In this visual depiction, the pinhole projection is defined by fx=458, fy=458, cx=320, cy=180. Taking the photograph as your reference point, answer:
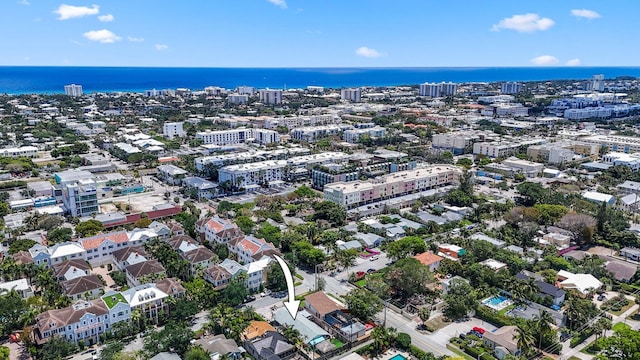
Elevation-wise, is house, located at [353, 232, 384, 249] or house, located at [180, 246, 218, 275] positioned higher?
house, located at [180, 246, 218, 275]

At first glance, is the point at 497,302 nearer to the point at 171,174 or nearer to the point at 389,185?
the point at 389,185

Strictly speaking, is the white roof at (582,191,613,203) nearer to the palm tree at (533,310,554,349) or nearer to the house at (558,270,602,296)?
the house at (558,270,602,296)

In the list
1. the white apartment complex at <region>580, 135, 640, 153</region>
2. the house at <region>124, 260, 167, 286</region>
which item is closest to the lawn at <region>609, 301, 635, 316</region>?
the house at <region>124, 260, 167, 286</region>

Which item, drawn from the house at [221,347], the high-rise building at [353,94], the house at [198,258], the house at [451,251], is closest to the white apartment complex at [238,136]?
the house at [198,258]

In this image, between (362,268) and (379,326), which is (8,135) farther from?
(379,326)

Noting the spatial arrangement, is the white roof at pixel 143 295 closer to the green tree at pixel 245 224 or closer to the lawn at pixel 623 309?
the green tree at pixel 245 224

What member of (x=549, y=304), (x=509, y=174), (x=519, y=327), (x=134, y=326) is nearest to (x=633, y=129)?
(x=509, y=174)

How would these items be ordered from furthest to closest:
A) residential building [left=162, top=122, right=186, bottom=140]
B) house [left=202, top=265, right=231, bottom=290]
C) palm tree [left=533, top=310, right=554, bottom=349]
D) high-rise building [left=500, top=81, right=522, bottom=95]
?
high-rise building [left=500, top=81, right=522, bottom=95] < residential building [left=162, top=122, right=186, bottom=140] < house [left=202, top=265, right=231, bottom=290] < palm tree [left=533, top=310, right=554, bottom=349]
